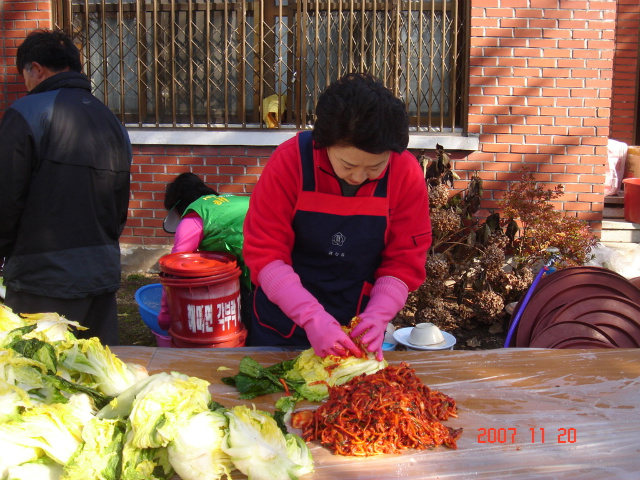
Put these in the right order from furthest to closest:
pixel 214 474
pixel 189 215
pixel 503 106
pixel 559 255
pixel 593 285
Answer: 1. pixel 503 106
2. pixel 559 255
3. pixel 189 215
4. pixel 593 285
5. pixel 214 474

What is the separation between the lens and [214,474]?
5.79ft

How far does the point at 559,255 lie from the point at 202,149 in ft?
12.6

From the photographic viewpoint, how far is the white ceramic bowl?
4383 millimetres

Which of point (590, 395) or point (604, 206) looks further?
point (604, 206)

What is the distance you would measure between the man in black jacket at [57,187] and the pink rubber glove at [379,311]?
179 cm

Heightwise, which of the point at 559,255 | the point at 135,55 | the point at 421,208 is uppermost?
the point at 135,55

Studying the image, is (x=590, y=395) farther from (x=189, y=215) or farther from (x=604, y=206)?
(x=604, y=206)

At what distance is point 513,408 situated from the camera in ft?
7.29

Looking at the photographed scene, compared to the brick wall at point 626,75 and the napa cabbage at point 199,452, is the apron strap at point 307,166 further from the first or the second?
the brick wall at point 626,75

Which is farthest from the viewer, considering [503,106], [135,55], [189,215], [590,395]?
[135,55]

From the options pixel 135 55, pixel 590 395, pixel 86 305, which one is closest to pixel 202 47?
pixel 135 55

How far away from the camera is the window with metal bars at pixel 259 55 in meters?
6.50
